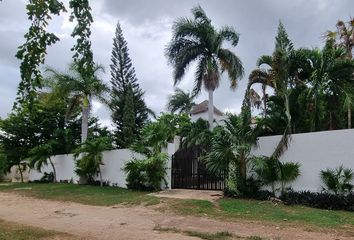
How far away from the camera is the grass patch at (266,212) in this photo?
9.42 m

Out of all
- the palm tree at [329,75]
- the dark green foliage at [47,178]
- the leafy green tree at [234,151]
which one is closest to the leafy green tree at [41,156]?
the dark green foliage at [47,178]

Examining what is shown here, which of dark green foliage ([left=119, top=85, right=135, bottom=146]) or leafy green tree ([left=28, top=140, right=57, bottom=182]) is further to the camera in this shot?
dark green foliage ([left=119, top=85, right=135, bottom=146])

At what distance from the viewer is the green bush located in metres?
15.9

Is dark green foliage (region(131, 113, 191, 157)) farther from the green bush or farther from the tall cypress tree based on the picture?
the tall cypress tree

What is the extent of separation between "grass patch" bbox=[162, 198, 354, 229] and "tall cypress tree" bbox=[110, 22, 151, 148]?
2026 centimetres

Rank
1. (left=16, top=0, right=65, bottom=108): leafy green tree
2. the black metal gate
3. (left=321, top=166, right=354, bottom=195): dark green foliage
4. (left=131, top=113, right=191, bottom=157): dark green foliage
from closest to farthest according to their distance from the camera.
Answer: (left=16, top=0, right=65, bottom=108): leafy green tree → (left=321, top=166, right=354, bottom=195): dark green foliage → the black metal gate → (left=131, top=113, right=191, bottom=157): dark green foliage

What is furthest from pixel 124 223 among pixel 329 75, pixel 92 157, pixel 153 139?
pixel 92 157

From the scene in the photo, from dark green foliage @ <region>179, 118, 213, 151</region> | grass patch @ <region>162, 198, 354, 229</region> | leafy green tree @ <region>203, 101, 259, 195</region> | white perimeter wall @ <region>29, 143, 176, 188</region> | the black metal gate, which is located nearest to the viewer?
grass patch @ <region>162, 198, 354, 229</region>

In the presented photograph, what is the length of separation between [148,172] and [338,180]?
7.40m

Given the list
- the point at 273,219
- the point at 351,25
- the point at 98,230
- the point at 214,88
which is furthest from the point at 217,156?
the point at 351,25

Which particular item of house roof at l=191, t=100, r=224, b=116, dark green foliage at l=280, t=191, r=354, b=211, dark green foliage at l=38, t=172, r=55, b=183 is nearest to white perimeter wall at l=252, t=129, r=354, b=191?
dark green foliage at l=280, t=191, r=354, b=211

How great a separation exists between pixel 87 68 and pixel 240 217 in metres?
6.96

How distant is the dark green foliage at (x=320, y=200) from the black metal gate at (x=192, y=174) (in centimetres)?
274

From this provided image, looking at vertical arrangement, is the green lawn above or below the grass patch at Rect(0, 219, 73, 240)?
above
